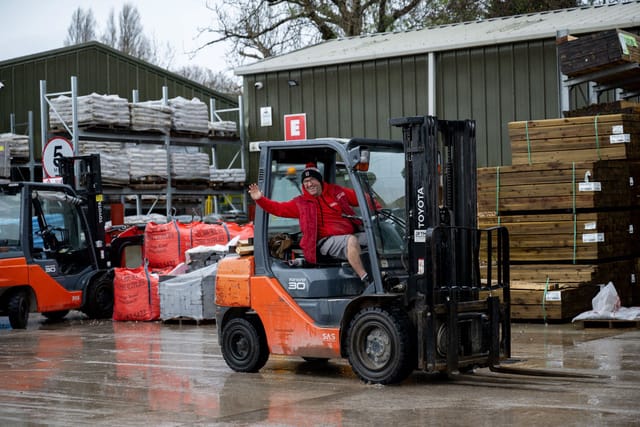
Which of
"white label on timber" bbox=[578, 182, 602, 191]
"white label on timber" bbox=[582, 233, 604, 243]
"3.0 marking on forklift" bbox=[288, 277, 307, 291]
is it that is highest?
Answer: "white label on timber" bbox=[578, 182, 602, 191]

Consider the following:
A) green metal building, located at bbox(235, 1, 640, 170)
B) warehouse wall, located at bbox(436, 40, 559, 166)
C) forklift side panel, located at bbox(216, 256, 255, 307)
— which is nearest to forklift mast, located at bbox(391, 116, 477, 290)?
forklift side panel, located at bbox(216, 256, 255, 307)

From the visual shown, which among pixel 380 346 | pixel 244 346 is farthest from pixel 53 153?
pixel 380 346

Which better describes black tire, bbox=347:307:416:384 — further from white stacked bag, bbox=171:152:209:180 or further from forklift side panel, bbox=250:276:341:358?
white stacked bag, bbox=171:152:209:180

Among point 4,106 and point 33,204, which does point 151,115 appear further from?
point 4,106

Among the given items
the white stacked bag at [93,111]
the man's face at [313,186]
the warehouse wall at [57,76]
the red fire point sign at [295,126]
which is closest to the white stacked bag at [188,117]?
the white stacked bag at [93,111]

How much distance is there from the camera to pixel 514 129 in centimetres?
1568

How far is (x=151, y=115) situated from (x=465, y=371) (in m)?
13.8

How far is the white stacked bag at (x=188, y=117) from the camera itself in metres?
23.2

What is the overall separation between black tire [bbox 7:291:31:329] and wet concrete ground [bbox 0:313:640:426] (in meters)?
3.17

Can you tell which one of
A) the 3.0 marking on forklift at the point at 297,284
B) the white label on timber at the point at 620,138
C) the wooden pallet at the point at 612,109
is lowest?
the 3.0 marking on forklift at the point at 297,284

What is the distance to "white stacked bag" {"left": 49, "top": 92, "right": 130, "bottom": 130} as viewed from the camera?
21.2 meters

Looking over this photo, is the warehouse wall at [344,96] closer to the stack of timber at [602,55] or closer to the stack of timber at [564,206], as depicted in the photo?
the stack of timber at [602,55]

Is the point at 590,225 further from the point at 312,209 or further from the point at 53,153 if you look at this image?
the point at 53,153

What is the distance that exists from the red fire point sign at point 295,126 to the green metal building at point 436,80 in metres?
0.12
